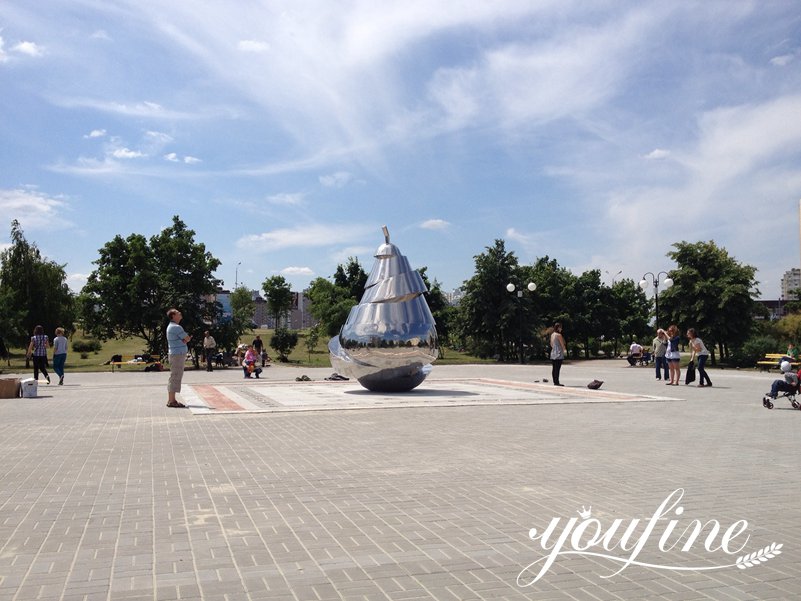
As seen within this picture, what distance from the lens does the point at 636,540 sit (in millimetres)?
5012

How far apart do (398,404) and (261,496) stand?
7.98 m

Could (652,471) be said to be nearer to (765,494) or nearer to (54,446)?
(765,494)

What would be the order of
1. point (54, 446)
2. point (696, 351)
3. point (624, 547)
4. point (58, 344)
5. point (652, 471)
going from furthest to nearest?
point (58, 344) < point (696, 351) < point (54, 446) < point (652, 471) < point (624, 547)

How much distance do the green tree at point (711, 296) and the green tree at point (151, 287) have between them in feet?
83.7

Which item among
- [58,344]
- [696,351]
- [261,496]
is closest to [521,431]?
[261,496]

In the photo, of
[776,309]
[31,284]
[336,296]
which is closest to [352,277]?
[336,296]

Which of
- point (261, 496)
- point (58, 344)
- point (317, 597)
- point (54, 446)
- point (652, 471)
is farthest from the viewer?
point (58, 344)

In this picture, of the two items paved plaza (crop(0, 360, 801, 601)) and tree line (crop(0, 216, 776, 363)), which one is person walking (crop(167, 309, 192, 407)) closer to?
paved plaza (crop(0, 360, 801, 601))

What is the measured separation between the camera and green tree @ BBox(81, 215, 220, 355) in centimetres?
3634

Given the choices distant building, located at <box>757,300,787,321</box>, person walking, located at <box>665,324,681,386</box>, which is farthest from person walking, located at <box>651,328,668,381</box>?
distant building, located at <box>757,300,787,321</box>

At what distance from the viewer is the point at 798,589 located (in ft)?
13.3

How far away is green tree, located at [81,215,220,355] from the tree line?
54 mm

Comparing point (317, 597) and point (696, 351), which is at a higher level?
point (696, 351)

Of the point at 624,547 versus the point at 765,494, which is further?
the point at 765,494
